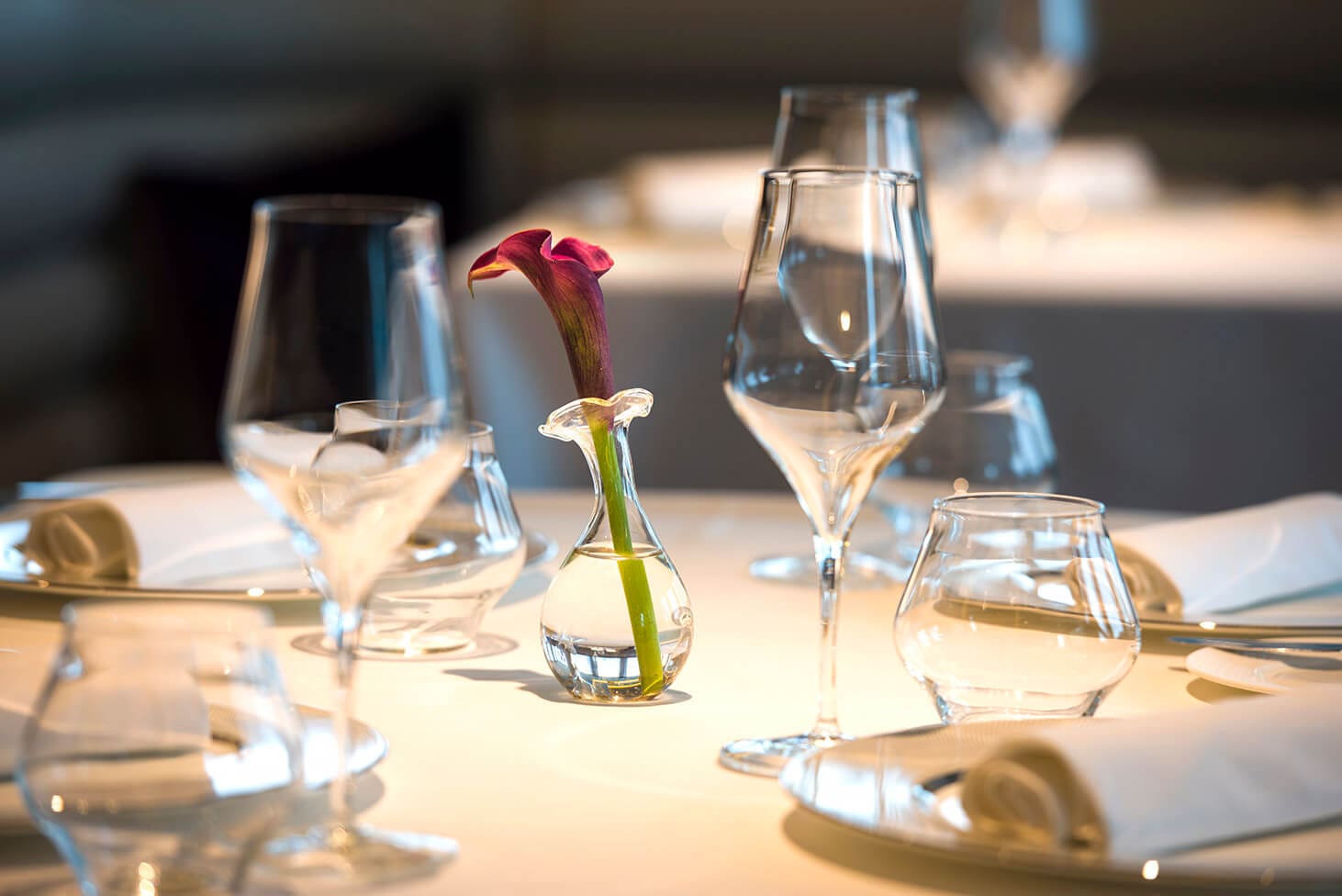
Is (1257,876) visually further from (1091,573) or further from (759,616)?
(759,616)

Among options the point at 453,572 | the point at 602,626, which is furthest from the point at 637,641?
the point at 453,572

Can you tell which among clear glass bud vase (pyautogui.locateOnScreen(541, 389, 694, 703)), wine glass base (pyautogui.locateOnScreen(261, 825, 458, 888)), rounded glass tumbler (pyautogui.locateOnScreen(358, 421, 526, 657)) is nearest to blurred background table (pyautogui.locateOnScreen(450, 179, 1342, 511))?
rounded glass tumbler (pyautogui.locateOnScreen(358, 421, 526, 657))

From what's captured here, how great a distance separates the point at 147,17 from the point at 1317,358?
1.96 metres

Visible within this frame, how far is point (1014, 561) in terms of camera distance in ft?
2.38

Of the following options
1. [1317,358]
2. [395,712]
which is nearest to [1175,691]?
[395,712]

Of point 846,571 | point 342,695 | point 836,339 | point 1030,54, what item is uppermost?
point 1030,54

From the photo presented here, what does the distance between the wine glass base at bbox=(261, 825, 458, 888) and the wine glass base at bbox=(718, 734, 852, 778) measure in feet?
0.48

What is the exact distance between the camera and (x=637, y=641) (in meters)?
0.77

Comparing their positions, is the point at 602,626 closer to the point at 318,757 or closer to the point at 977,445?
the point at 318,757

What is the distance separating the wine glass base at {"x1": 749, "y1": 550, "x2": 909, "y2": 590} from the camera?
3.53 feet

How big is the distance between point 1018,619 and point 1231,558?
0.31 meters

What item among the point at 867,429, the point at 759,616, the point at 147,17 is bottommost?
the point at 759,616

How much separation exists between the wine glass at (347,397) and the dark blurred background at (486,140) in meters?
1.45

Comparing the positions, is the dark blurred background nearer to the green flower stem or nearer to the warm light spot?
the warm light spot
